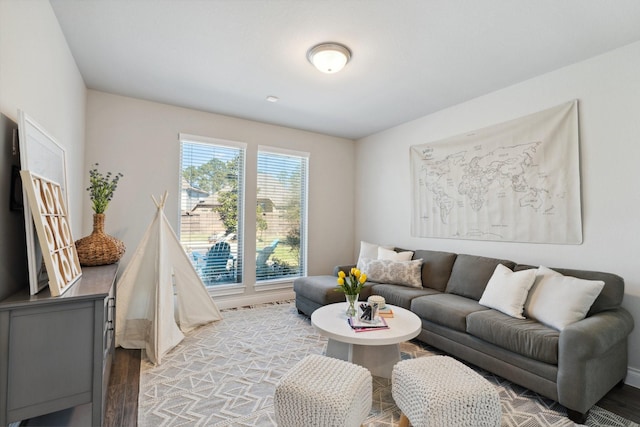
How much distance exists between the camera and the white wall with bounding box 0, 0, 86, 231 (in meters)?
1.49

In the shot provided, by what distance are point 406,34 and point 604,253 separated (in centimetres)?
240

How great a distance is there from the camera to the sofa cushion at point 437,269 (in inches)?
136

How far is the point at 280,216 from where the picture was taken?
4.65 meters

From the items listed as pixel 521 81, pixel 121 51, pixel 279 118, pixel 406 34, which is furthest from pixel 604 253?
pixel 121 51

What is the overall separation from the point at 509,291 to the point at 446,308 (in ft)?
1.71

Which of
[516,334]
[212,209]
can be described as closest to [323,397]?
[516,334]

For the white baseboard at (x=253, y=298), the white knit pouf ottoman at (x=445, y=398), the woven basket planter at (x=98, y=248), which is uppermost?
the woven basket planter at (x=98, y=248)

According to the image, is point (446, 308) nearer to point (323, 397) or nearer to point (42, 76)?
point (323, 397)

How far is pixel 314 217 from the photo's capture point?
4.92m

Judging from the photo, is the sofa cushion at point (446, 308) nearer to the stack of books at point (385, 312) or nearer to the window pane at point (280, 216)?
the stack of books at point (385, 312)

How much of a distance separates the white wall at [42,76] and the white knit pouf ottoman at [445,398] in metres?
2.46

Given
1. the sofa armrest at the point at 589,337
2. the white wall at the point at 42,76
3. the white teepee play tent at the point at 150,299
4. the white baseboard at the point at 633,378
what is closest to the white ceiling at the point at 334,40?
the white wall at the point at 42,76

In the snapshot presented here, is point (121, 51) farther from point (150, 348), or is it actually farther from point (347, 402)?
point (347, 402)

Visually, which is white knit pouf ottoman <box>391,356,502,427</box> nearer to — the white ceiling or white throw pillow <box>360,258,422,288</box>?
white throw pillow <box>360,258,422,288</box>
